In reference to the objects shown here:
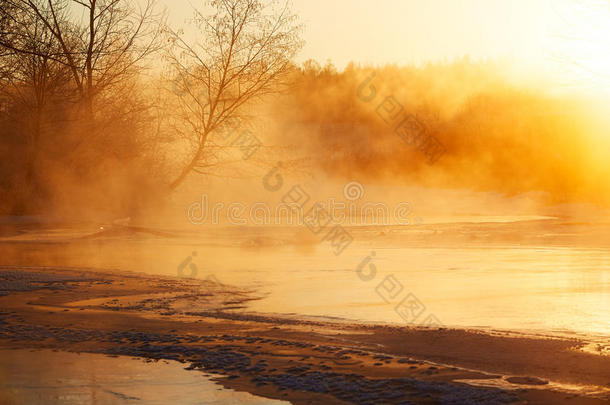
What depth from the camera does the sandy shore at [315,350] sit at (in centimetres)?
525

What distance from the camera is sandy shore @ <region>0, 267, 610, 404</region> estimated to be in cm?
525

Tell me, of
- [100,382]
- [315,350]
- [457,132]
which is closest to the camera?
[100,382]

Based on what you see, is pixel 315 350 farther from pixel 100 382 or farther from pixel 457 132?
pixel 457 132

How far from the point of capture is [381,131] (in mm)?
41438

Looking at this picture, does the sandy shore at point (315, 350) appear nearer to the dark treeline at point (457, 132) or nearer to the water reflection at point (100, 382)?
the water reflection at point (100, 382)

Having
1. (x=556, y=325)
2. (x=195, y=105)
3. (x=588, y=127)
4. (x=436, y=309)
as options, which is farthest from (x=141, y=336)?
(x=588, y=127)

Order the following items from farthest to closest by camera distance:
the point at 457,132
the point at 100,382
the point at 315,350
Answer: the point at 457,132, the point at 315,350, the point at 100,382

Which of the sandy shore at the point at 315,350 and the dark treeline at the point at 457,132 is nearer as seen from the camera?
the sandy shore at the point at 315,350

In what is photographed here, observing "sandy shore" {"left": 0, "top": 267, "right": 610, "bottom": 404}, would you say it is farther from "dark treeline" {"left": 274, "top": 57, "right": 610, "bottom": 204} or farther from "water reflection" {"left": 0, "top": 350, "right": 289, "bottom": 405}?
"dark treeline" {"left": 274, "top": 57, "right": 610, "bottom": 204}

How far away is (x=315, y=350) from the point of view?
21.1 feet

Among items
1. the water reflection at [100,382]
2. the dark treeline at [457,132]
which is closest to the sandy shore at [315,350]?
Result: the water reflection at [100,382]

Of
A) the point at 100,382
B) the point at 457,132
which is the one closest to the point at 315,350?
the point at 100,382

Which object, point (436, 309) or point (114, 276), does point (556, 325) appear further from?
point (114, 276)

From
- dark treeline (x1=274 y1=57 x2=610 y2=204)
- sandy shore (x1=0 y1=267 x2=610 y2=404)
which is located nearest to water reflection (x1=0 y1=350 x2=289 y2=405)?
sandy shore (x1=0 y1=267 x2=610 y2=404)
